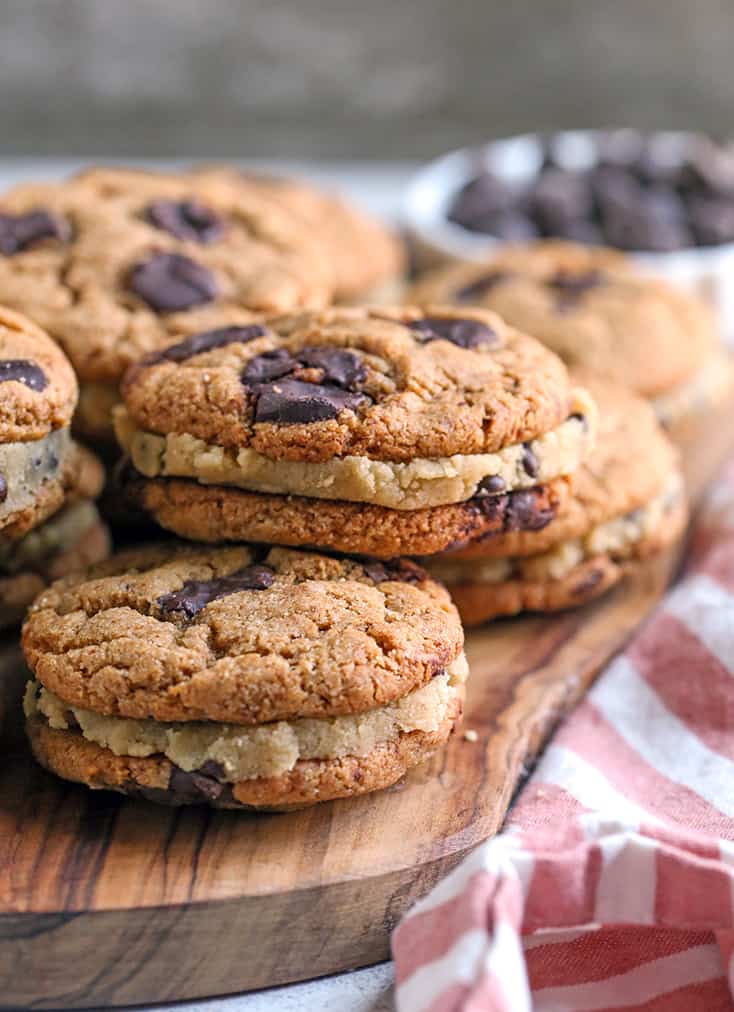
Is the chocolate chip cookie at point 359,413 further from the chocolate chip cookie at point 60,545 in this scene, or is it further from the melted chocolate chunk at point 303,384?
the chocolate chip cookie at point 60,545

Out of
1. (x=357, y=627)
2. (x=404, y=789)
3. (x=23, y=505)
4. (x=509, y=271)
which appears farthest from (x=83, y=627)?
(x=509, y=271)

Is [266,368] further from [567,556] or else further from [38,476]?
[567,556]

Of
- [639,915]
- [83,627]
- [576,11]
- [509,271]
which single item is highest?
[576,11]

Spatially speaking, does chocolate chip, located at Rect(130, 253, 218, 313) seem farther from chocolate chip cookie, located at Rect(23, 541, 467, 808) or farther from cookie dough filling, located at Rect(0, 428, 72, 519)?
chocolate chip cookie, located at Rect(23, 541, 467, 808)

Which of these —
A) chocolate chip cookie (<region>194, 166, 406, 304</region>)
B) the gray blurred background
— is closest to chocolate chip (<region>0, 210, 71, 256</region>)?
chocolate chip cookie (<region>194, 166, 406, 304</region>)

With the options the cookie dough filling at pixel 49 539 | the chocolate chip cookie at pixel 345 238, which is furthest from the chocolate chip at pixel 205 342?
the chocolate chip cookie at pixel 345 238

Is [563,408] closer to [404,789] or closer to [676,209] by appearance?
[404,789]

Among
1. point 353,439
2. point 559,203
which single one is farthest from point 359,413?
point 559,203
